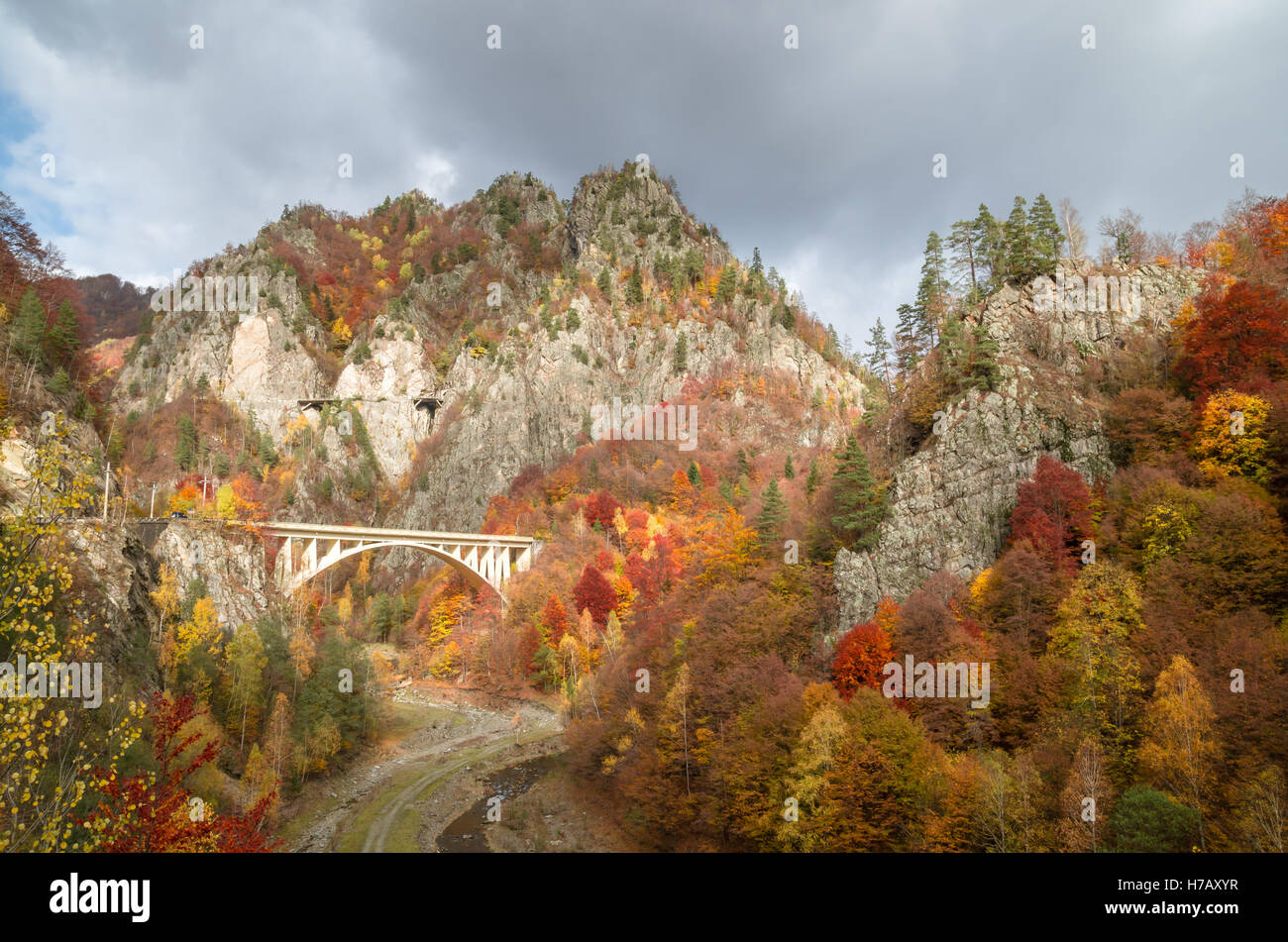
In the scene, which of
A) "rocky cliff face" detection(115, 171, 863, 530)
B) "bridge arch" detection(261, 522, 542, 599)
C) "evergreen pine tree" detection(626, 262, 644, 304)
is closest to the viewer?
"bridge arch" detection(261, 522, 542, 599)

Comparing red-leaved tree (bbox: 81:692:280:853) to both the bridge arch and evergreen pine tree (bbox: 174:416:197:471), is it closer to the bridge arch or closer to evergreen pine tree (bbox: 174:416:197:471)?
the bridge arch

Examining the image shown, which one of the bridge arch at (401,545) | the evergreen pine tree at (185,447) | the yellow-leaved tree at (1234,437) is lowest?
the bridge arch at (401,545)

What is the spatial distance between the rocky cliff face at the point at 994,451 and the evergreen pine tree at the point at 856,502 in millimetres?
816

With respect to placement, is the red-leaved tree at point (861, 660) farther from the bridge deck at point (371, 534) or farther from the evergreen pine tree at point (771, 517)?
the bridge deck at point (371, 534)

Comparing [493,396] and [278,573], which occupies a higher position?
[493,396]

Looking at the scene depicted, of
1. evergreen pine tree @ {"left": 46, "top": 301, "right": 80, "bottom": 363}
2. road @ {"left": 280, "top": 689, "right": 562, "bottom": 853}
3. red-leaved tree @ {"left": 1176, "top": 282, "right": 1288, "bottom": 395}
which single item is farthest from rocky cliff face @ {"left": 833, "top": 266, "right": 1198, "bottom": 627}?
evergreen pine tree @ {"left": 46, "top": 301, "right": 80, "bottom": 363}

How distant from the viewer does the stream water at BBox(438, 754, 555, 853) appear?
29.3m

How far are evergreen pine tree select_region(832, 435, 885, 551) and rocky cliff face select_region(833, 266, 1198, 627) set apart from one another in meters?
0.82

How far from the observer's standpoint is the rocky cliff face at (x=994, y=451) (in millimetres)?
35062

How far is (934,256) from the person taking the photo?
5284cm

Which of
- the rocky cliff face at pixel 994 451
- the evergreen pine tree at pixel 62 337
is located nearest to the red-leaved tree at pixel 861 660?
the rocky cliff face at pixel 994 451
